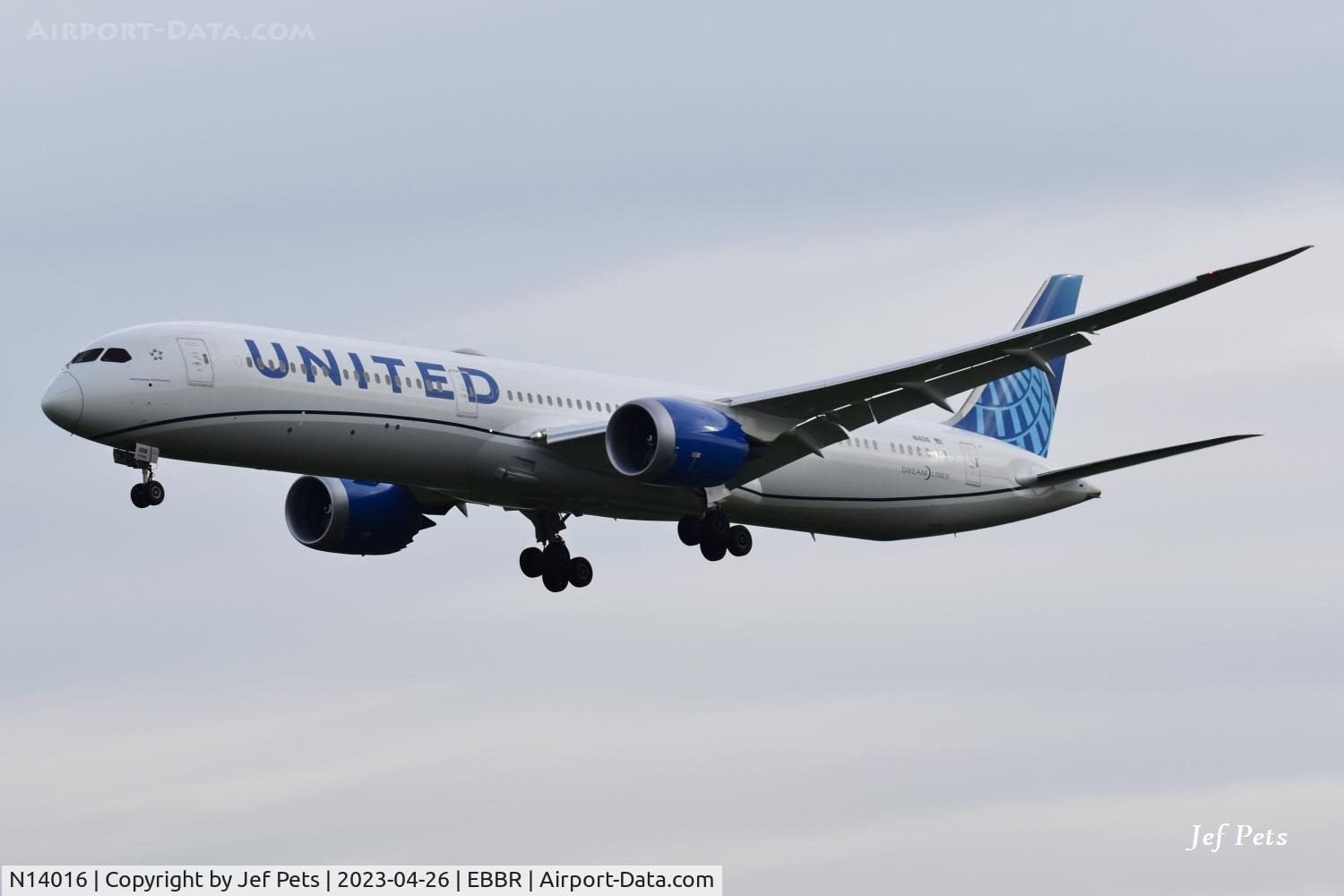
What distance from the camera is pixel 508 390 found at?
128 ft

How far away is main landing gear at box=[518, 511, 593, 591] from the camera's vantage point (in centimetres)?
4462

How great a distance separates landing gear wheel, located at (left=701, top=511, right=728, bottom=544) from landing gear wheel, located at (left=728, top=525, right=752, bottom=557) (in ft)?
0.94

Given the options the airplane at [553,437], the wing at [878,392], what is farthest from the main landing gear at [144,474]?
the wing at [878,392]

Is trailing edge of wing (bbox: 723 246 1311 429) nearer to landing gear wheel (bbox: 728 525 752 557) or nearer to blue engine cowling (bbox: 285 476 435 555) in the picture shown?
landing gear wheel (bbox: 728 525 752 557)

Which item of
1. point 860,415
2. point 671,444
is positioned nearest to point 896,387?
point 860,415

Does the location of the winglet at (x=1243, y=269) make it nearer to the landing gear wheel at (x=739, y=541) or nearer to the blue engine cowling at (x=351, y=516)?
the landing gear wheel at (x=739, y=541)

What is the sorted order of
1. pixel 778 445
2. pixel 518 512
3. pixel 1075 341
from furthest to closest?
pixel 518 512 < pixel 778 445 < pixel 1075 341

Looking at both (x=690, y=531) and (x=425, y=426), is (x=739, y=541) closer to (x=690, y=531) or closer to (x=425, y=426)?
(x=690, y=531)

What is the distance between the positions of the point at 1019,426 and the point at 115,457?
78.8ft

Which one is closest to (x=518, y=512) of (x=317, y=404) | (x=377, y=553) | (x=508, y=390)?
(x=377, y=553)

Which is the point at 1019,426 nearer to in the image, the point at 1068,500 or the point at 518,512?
the point at 1068,500

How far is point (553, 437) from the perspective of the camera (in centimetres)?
3900

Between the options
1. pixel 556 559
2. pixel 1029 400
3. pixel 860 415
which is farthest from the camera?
pixel 1029 400

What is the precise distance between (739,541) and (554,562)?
16.6 ft
